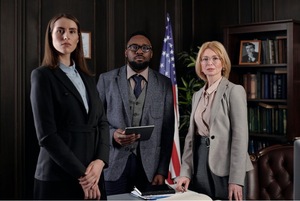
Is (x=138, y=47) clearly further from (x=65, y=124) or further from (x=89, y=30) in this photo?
(x=65, y=124)

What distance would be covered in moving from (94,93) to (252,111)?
7.91 feet

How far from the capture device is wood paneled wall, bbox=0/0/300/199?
12.0ft

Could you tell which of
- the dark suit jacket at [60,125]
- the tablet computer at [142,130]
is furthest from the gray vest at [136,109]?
the dark suit jacket at [60,125]

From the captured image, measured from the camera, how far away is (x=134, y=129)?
2986 millimetres

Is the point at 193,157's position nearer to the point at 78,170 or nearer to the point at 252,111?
the point at 78,170

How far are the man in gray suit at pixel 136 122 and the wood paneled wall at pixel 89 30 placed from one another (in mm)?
868

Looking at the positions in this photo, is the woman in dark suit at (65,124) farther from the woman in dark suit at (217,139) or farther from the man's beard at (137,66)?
the man's beard at (137,66)

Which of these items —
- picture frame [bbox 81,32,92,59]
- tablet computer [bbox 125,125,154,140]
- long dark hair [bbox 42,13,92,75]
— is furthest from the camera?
picture frame [bbox 81,32,92,59]

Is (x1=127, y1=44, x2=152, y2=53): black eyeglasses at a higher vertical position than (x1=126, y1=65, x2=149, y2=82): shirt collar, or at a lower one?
higher

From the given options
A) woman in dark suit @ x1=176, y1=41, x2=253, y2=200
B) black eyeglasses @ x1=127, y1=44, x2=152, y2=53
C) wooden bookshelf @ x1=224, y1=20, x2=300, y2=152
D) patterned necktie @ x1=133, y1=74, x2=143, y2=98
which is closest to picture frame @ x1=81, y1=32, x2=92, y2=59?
black eyeglasses @ x1=127, y1=44, x2=152, y2=53

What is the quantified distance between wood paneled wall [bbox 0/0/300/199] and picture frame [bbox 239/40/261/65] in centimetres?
38

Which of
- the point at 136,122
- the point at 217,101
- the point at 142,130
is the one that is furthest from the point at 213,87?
the point at 136,122

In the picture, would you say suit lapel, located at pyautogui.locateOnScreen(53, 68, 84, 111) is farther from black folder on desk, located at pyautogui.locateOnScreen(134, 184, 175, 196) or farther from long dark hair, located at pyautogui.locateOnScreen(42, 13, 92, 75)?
black folder on desk, located at pyautogui.locateOnScreen(134, 184, 175, 196)

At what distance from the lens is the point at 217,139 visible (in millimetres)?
2627
